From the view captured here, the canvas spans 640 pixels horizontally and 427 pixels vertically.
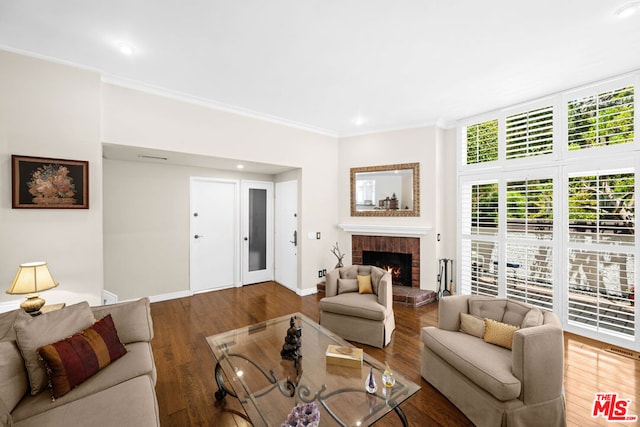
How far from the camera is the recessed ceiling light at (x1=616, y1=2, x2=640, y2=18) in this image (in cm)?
194

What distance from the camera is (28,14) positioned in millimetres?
2062

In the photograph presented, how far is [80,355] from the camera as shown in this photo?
5.41 ft

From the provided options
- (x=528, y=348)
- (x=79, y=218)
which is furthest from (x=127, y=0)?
(x=528, y=348)

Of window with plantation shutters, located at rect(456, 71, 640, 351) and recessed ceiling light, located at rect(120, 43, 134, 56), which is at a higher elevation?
recessed ceiling light, located at rect(120, 43, 134, 56)

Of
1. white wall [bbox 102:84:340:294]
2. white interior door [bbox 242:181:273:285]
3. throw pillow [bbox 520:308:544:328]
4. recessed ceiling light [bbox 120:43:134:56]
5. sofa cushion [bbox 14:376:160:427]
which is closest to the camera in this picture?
sofa cushion [bbox 14:376:160:427]

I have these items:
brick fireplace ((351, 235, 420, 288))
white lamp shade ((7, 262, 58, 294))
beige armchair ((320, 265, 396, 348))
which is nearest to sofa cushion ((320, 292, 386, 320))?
beige armchair ((320, 265, 396, 348))

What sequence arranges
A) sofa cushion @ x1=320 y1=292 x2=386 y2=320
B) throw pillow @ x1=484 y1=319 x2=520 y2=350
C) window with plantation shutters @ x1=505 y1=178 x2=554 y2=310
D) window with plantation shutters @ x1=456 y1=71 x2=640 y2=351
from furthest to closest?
window with plantation shutters @ x1=505 y1=178 x2=554 y2=310 → window with plantation shutters @ x1=456 y1=71 x2=640 y2=351 → sofa cushion @ x1=320 y1=292 x2=386 y2=320 → throw pillow @ x1=484 y1=319 x2=520 y2=350

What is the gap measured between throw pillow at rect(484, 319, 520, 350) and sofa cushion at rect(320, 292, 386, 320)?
95 centimetres

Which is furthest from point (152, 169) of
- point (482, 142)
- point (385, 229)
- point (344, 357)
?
point (482, 142)

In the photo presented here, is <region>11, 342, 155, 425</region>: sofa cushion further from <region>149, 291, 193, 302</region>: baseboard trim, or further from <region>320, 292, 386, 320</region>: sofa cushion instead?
<region>149, 291, 193, 302</region>: baseboard trim

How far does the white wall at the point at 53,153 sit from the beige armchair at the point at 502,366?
3464 millimetres

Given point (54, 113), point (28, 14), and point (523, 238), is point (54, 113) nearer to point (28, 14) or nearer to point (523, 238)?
point (28, 14)

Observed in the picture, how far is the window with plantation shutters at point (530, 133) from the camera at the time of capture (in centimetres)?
347

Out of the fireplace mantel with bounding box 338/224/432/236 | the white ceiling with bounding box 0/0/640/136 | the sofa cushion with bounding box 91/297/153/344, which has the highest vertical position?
the white ceiling with bounding box 0/0/640/136
